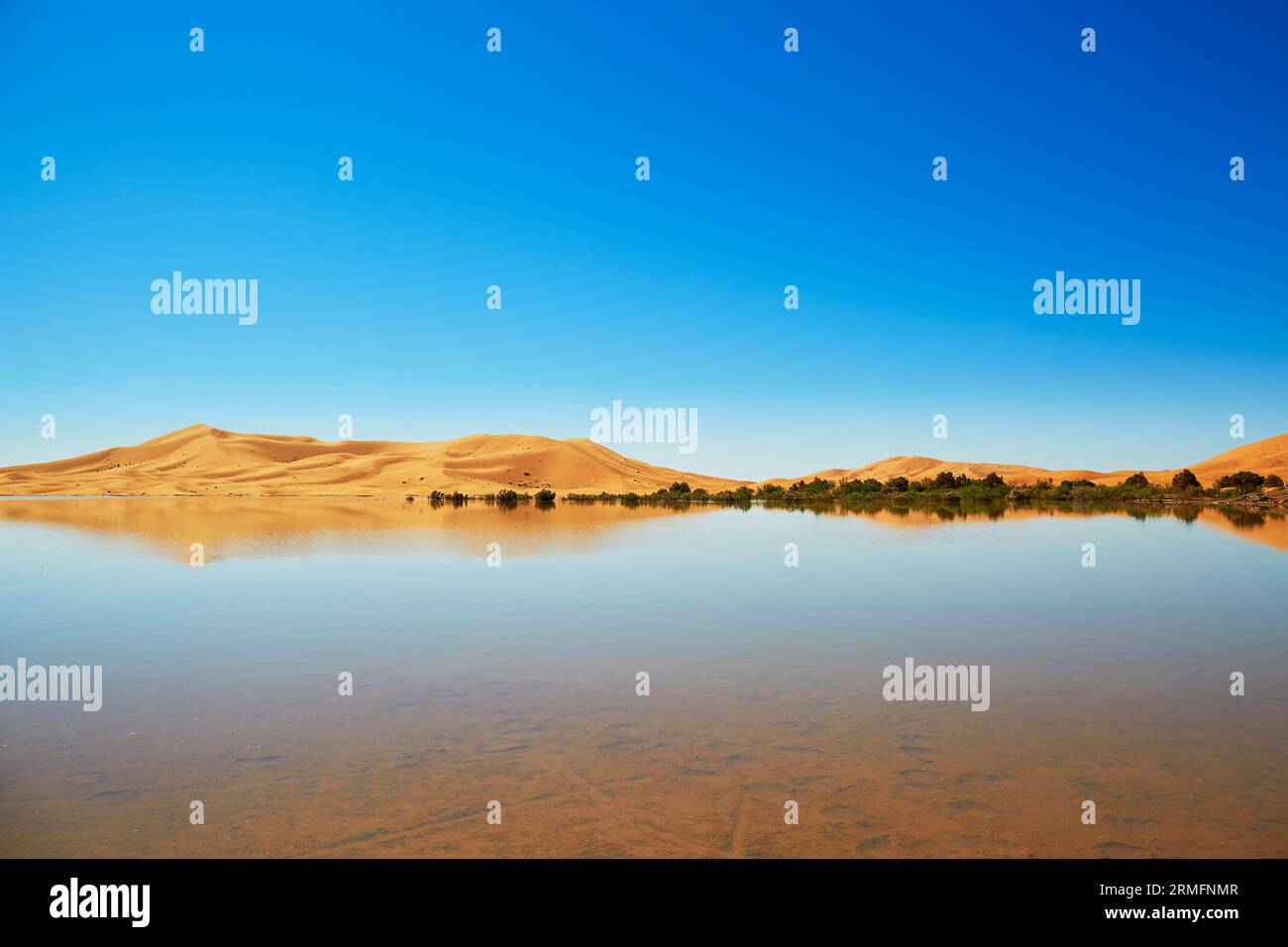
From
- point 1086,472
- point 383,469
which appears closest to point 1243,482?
point 1086,472

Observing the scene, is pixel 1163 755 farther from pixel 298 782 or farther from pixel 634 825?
pixel 298 782

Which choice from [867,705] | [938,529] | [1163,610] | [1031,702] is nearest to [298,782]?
[867,705]

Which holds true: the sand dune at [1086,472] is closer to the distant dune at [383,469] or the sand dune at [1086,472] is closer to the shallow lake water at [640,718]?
the distant dune at [383,469]

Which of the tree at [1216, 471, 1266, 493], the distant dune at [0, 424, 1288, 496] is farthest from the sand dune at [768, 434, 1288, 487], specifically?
the tree at [1216, 471, 1266, 493]

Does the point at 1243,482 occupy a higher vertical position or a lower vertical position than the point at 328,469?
lower
